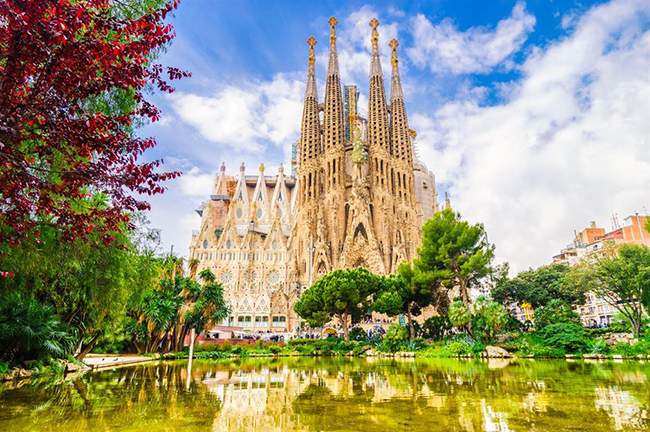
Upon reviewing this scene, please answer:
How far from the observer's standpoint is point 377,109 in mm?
55281

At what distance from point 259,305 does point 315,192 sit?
16.0 m

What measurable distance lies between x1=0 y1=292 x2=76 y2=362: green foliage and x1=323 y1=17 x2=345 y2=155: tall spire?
4366 cm

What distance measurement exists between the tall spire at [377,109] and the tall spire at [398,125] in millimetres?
1320

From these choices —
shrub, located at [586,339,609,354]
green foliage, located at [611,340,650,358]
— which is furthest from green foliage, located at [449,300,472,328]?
green foliage, located at [611,340,650,358]

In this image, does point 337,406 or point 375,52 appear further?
point 375,52

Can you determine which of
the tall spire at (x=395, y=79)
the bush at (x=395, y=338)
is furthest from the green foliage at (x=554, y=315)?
the tall spire at (x=395, y=79)

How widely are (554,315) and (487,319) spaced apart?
5.71 m

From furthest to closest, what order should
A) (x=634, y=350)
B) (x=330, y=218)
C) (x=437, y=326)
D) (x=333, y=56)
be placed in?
(x=333, y=56) < (x=330, y=218) < (x=437, y=326) < (x=634, y=350)

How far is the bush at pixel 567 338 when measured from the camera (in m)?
19.5

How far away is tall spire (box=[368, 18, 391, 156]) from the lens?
53375 millimetres

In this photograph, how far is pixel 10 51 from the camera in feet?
13.9

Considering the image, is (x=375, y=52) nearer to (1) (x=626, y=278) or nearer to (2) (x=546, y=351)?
(1) (x=626, y=278)

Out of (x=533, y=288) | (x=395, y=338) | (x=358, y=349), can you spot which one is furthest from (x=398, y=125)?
(x=358, y=349)

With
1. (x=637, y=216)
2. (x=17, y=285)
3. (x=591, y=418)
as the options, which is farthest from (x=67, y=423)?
(x=637, y=216)
